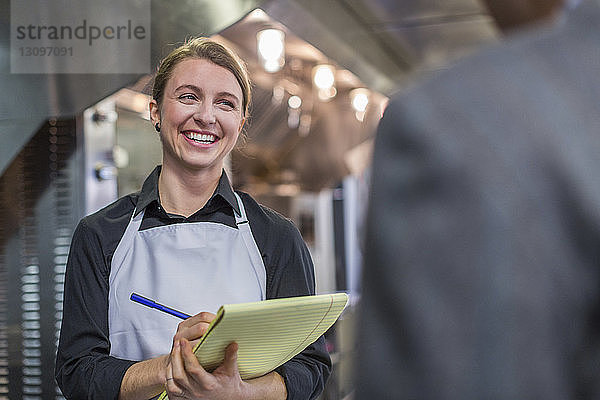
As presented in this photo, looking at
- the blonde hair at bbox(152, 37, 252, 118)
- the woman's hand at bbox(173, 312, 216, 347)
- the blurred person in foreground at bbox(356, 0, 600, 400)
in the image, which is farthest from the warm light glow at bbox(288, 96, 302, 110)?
the blurred person in foreground at bbox(356, 0, 600, 400)

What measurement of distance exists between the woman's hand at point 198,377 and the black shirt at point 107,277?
5.6 inches

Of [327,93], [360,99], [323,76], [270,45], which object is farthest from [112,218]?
[327,93]

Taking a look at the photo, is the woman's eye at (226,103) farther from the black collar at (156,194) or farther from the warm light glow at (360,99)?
the warm light glow at (360,99)

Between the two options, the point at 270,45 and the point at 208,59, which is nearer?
the point at 208,59

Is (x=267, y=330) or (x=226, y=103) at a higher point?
(x=226, y=103)

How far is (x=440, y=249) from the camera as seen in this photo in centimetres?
30

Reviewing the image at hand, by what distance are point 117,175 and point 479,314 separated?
5.80 feet

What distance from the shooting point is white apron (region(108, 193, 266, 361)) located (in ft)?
3.91

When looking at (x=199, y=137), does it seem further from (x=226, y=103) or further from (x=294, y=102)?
(x=294, y=102)

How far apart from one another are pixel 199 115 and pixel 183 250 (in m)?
0.22

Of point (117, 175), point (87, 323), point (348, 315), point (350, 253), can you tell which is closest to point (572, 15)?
point (87, 323)

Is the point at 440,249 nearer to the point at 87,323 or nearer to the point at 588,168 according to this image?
the point at 588,168

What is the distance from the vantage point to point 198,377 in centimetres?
97

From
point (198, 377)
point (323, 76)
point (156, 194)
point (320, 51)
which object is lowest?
point (198, 377)
